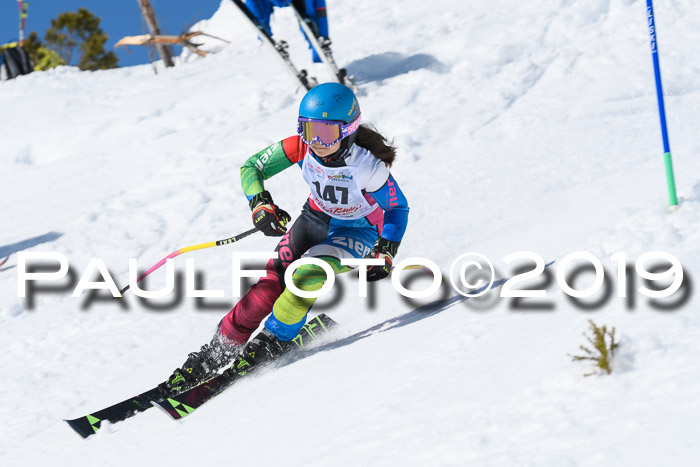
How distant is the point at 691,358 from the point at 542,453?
57cm

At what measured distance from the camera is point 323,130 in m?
3.73

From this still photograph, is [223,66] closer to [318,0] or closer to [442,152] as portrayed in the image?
[318,0]

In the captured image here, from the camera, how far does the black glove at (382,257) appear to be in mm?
3775

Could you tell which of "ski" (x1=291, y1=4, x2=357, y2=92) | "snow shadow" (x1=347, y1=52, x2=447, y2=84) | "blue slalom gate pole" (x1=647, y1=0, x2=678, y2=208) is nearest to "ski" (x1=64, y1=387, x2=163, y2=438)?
"blue slalom gate pole" (x1=647, y1=0, x2=678, y2=208)

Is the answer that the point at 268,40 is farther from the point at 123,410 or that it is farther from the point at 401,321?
the point at 123,410

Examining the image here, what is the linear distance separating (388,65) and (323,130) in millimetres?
7139

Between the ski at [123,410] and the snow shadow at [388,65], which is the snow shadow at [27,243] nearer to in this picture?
the ski at [123,410]

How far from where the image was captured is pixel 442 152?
7879 millimetres

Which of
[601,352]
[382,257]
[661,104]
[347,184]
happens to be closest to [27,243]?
[347,184]

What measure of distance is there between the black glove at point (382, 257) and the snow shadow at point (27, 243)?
4.84 m

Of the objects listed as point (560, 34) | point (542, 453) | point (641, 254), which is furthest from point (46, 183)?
point (542, 453)

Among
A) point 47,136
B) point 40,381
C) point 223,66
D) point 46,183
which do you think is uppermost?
point 223,66

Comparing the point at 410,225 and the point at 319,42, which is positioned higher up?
the point at 319,42

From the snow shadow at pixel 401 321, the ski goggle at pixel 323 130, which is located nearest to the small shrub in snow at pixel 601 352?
the snow shadow at pixel 401 321
